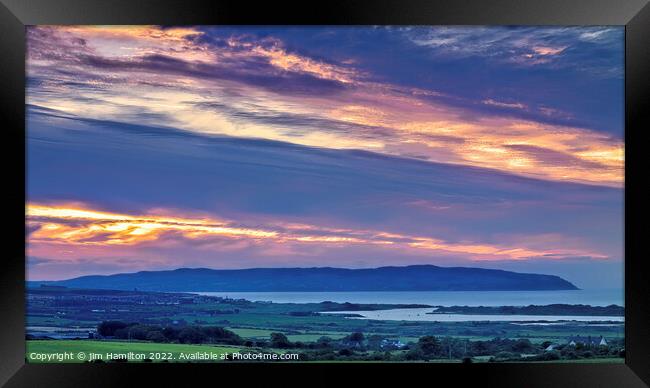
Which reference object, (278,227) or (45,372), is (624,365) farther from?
(45,372)

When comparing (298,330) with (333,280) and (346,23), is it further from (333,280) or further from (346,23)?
(346,23)

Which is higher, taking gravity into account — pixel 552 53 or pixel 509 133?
pixel 552 53

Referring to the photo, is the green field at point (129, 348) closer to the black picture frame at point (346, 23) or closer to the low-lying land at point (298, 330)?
the low-lying land at point (298, 330)

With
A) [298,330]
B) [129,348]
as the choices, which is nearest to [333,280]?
[298,330]

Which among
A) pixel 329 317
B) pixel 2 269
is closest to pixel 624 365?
pixel 329 317

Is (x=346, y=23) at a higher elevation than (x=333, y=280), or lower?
higher

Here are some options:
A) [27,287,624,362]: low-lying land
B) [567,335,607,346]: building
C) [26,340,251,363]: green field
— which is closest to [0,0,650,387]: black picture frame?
[26,340,251,363]: green field

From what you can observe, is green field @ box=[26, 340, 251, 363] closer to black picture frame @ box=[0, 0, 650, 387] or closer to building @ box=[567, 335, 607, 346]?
black picture frame @ box=[0, 0, 650, 387]

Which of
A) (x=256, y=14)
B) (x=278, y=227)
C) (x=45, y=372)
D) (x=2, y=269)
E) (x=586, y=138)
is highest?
(x=256, y=14)

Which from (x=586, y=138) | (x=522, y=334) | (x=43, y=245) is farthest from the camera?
(x=522, y=334)
